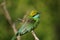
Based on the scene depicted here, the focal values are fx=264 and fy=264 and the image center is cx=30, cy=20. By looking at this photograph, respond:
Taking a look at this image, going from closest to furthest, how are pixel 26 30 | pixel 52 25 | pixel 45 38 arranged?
pixel 26 30
pixel 45 38
pixel 52 25

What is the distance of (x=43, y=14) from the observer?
319cm

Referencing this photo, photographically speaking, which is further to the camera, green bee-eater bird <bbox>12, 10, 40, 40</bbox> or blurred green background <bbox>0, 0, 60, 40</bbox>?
blurred green background <bbox>0, 0, 60, 40</bbox>

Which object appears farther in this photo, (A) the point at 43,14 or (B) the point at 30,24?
(A) the point at 43,14

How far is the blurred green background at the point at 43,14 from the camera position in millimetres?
3041

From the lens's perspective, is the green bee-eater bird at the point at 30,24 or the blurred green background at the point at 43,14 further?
the blurred green background at the point at 43,14

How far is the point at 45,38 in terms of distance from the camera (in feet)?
9.86

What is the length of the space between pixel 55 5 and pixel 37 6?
0.28 metres

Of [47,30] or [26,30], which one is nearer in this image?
[26,30]

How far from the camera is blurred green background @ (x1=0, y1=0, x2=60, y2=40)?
304 centimetres

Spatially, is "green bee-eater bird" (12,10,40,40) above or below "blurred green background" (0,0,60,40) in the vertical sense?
below

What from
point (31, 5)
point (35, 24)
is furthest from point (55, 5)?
point (35, 24)

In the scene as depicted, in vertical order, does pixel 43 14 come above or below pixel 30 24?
above

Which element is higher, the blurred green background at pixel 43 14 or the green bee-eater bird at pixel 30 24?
the blurred green background at pixel 43 14

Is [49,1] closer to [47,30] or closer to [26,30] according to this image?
[47,30]
